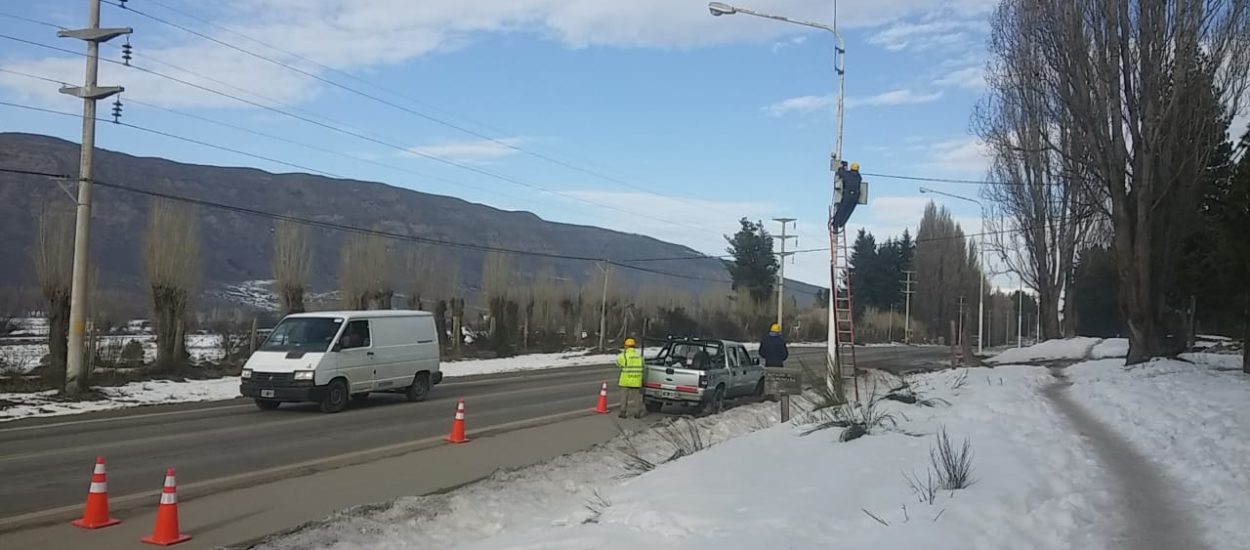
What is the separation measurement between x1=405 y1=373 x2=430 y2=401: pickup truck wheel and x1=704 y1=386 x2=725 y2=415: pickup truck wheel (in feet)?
22.4

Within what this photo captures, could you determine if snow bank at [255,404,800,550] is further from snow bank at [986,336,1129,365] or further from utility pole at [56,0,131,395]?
snow bank at [986,336,1129,365]

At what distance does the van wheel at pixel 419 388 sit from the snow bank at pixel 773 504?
1039 centimetres

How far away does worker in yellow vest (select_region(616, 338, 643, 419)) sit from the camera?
1845 cm

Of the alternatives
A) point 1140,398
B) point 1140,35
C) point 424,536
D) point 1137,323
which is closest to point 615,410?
point 1140,398

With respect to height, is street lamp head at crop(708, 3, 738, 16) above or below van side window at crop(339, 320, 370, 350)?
above

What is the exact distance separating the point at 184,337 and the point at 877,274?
86737mm

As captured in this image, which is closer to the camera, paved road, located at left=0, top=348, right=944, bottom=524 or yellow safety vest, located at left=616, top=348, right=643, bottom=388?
paved road, located at left=0, top=348, right=944, bottom=524

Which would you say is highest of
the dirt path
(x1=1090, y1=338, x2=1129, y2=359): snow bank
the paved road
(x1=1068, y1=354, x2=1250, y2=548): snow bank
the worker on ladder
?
the worker on ladder

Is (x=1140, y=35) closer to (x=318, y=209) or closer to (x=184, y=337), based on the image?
(x=184, y=337)

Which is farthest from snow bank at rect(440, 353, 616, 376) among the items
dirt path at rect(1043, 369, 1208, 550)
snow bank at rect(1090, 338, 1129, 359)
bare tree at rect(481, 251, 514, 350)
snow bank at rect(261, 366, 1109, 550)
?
dirt path at rect(1043, 369, 1208, 550)

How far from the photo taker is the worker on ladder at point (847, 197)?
19125 millimetres

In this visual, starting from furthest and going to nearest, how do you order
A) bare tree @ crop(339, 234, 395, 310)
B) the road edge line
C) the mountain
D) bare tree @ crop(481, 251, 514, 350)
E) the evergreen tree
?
the mountain → the evergreen tree → bare tree @ crop(481, 251, 514, 350) → bare tree @ crop(339, 234, 395, 310) → the road edge line

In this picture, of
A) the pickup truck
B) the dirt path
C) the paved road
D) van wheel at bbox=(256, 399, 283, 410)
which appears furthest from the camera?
van wheel at bbox=(256, 399, 283, 410)

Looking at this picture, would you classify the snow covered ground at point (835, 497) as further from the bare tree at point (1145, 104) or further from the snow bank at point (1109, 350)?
the snow bank at point (1109, 350)
